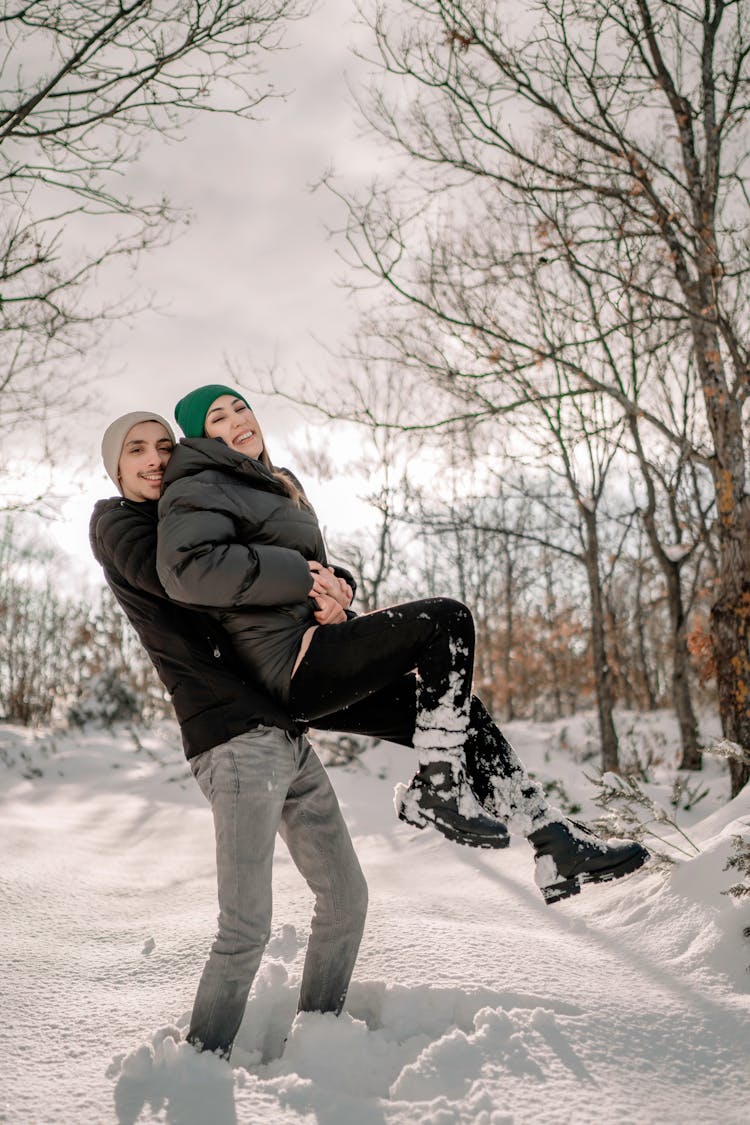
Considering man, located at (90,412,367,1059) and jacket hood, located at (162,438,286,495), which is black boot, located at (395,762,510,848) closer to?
man, located at (90,412,367,1059)

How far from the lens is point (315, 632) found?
7.97ft

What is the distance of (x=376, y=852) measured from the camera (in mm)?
6016

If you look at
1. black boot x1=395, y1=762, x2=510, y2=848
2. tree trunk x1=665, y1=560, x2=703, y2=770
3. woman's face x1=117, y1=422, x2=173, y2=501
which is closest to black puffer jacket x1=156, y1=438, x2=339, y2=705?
woman's face x1=117, y1=422, x2=173, y2=501

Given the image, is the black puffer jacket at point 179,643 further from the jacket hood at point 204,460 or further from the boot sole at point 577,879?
the boot sole at point 577,879

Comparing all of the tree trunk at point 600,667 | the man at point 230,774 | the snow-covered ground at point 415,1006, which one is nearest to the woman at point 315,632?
the man at point 230,774

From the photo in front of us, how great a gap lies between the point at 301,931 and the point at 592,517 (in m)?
7.47

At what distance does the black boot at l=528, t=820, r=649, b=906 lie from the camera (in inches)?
97.6

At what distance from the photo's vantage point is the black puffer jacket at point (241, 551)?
2.18m

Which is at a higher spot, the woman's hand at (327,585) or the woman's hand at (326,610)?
the woman's hand at (327,585)

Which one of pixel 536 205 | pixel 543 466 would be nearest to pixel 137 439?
pixel 536 205

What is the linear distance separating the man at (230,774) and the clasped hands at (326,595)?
0.31m

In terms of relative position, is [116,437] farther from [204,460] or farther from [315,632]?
[315,632]

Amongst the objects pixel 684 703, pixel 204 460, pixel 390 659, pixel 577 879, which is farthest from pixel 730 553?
pixel 684 703

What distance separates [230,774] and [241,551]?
0.64m
